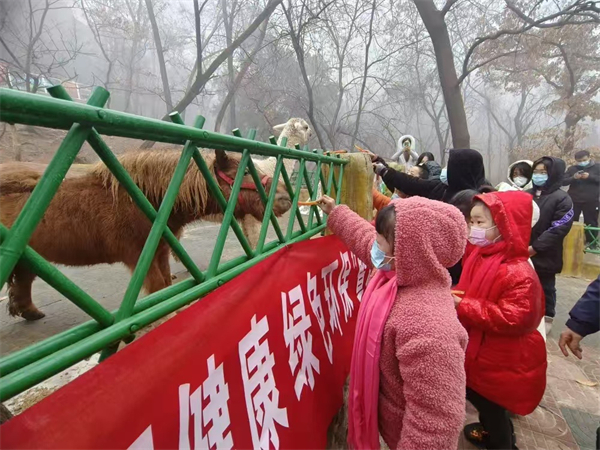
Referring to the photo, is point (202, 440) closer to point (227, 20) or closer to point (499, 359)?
point (499, 359)

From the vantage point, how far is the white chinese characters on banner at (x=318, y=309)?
1710 millimetres

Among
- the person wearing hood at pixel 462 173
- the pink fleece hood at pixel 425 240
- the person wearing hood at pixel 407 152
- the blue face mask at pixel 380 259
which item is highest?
the person wearing hood at pixel 407 152

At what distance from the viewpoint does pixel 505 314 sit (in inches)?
65.7

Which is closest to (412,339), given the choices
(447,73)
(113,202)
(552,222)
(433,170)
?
(113,202)

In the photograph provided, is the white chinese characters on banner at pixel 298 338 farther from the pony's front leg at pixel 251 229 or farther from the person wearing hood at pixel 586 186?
the person wearing hood at pixel 586 186

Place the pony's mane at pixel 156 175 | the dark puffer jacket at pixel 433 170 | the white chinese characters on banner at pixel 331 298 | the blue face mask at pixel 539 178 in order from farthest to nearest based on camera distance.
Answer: the dark puffer jacket at pixel 433 170, the blue face mask at pixel 539 178, the pony's mane at pixel 156 175, the white chinese characters on banner at pixel 331 298

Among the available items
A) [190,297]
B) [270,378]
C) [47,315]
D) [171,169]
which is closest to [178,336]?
[190,297]

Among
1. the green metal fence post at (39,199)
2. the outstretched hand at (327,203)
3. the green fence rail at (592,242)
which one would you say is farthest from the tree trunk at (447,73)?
the green metal fence post at (39,199)

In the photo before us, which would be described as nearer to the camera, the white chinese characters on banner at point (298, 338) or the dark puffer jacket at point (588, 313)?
the white chinese characters on banner at point (298, 338)

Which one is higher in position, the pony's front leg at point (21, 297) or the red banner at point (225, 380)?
the red banner at point (225, 380)

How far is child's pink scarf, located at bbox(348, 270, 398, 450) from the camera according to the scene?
124 centimetres

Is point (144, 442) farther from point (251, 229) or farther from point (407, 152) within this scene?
point (407, 152)

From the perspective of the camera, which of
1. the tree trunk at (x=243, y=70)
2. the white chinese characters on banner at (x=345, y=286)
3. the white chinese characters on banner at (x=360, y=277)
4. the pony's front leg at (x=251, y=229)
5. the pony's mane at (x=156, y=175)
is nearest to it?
the pony's mane at (x=156, y=175)

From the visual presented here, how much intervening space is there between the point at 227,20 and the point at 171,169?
13.8 metres
